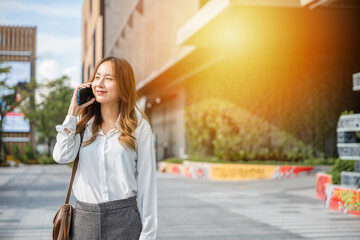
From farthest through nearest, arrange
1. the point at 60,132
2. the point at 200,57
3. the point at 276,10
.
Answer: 1. the point at 200,57
2. the point at 276,10
3. the point at 60,132

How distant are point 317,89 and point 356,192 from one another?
10798 millimetres

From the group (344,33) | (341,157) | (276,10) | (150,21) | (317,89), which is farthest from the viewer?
(150,21)

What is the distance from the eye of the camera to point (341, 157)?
377 inches

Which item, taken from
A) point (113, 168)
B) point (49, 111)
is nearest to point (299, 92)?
point (113, 168)

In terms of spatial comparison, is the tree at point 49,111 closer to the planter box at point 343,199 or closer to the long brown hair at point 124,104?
the planter box at point 343,199

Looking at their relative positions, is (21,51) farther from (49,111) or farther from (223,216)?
(223,216)

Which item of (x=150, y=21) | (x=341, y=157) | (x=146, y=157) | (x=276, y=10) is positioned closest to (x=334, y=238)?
(x=341, y=157)

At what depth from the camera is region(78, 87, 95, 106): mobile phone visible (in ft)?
9.14

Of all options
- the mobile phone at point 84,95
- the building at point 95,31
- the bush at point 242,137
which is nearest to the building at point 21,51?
the building at point 95,31

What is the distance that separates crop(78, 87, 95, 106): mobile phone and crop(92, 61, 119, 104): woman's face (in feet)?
0.24

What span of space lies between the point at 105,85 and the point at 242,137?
1801 centimetres

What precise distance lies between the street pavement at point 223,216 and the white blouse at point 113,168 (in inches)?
163

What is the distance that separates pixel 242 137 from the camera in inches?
806

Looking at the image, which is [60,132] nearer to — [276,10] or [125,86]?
[125,86]
